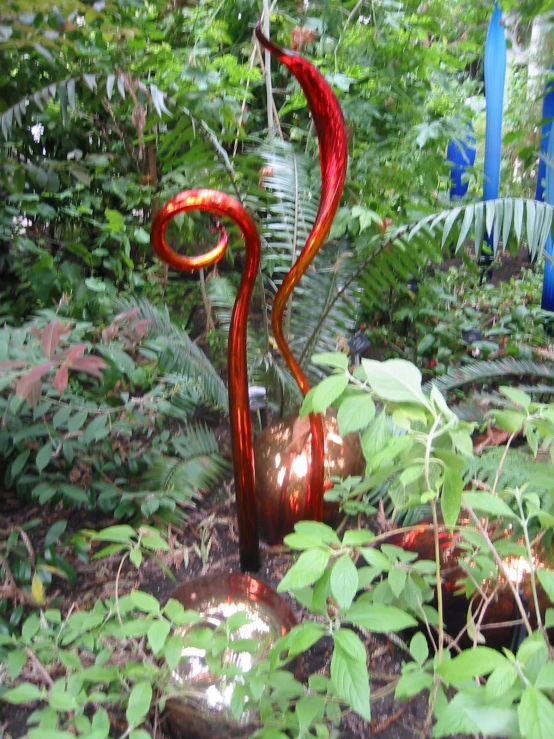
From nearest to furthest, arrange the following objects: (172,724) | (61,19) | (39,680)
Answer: (172,724), (39,680), (61,19)

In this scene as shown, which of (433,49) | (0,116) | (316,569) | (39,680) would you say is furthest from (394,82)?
(39,680)

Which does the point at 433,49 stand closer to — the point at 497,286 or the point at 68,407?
the point at 497,286

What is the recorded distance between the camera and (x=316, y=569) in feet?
1.55

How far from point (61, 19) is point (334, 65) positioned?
1164 millimetres

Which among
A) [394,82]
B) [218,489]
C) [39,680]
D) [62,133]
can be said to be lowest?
[39,680]

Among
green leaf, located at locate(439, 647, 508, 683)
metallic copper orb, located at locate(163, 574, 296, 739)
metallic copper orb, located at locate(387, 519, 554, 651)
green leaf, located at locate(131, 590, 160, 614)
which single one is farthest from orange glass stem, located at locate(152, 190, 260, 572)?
green leaf, located at locate(439, 647, 508, 683)

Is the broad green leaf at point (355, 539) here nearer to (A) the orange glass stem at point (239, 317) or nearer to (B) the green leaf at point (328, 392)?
(B) the green leaf at point (328, 392)

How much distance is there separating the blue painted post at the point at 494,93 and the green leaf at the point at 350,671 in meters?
2.00

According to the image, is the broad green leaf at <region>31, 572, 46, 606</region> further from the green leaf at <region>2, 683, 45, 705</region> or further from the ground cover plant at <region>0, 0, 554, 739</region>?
the green leaf at <region>2, 683, 45, 705</region>

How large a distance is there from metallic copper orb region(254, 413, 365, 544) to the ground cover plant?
0.28 ft

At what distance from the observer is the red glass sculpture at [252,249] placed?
917 mm

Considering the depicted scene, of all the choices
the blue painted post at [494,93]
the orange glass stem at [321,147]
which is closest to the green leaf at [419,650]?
the orange glass stem at [321,147]

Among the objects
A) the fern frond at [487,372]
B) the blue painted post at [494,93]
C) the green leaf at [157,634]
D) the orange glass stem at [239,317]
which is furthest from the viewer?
the blue painted post at [494,93]

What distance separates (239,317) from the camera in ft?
3.33
